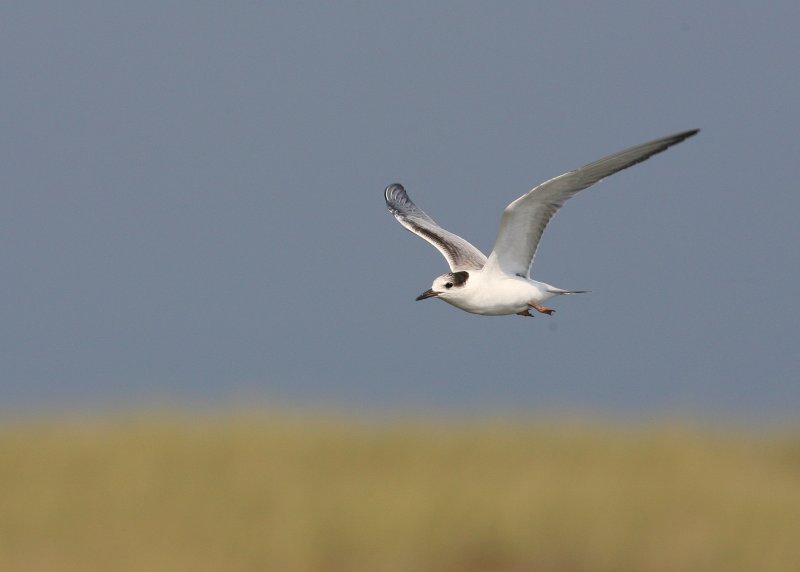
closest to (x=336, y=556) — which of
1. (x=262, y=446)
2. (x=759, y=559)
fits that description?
(x=262, y=446)

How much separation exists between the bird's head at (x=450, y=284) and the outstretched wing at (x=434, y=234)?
51cm

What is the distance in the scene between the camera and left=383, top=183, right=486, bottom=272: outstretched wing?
11.5 meters

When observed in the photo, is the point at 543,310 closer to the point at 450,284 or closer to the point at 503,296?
the point at 503,296

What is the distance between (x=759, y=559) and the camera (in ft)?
30.8

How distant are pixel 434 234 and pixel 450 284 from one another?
176 cm

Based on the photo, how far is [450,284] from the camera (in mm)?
10414

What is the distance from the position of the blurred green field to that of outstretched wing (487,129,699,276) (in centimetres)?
178

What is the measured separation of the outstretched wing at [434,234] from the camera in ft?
37.6

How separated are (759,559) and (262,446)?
171 inches

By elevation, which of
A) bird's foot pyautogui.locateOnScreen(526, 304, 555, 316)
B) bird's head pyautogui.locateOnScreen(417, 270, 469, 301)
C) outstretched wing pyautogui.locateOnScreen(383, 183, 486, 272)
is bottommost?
bird's foot pyautogui.locateOnScreen(526, 304, 555, 316)

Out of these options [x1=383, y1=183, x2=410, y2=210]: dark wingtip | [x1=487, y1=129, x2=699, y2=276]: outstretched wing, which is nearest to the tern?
[x1=487, y1=129, x2=699, y2=276]: outstretched wing

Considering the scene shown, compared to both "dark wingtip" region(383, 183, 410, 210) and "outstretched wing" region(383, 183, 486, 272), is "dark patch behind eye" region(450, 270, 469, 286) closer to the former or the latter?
"outstretched wing" region(383, 183, 486, 272)

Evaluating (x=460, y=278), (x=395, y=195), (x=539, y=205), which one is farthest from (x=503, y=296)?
(x=395, y=195)

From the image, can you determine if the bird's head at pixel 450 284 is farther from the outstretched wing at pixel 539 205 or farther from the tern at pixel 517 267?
the outstretched wing at pixel 539 205
